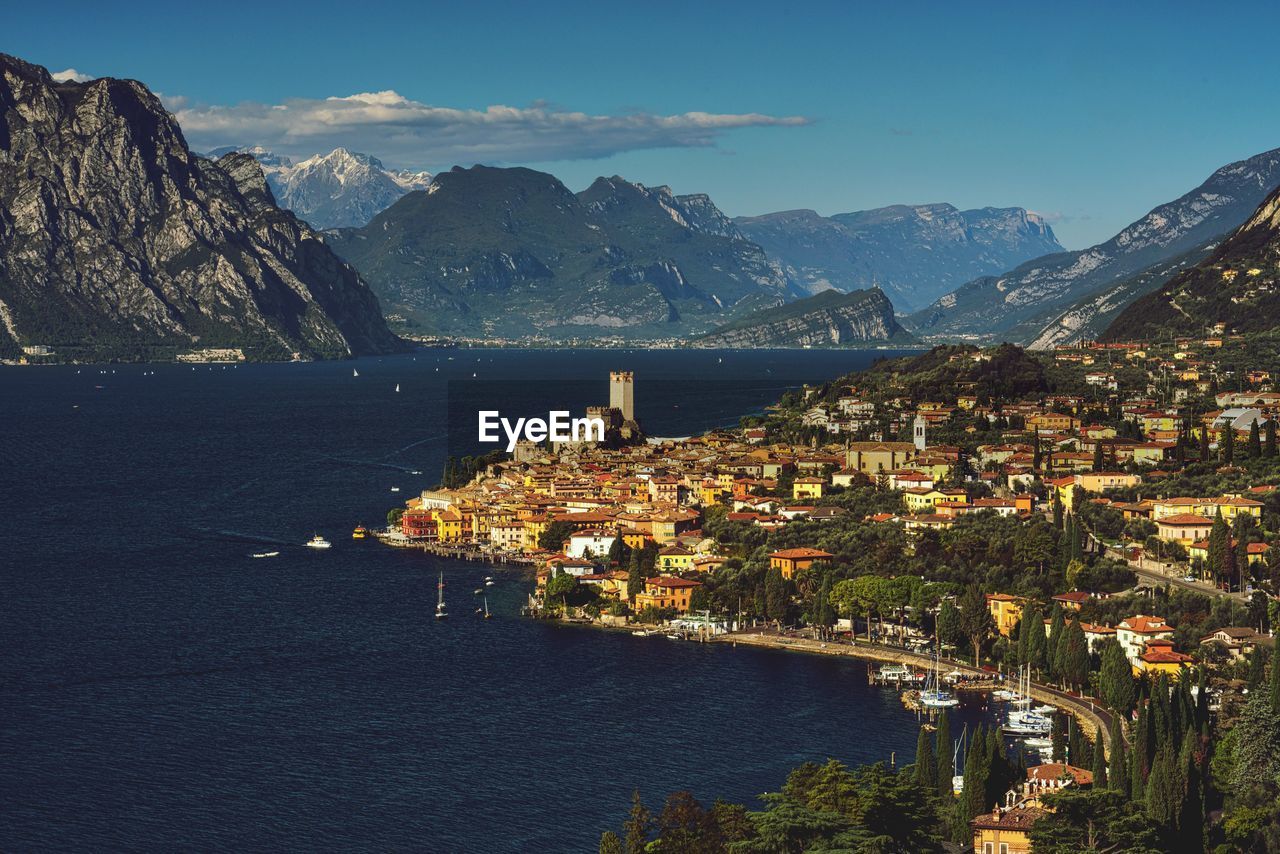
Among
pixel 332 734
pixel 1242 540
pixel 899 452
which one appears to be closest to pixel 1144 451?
pixel 899 452

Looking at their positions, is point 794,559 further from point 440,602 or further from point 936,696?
point 936,696

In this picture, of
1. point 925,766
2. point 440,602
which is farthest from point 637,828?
point 440,602

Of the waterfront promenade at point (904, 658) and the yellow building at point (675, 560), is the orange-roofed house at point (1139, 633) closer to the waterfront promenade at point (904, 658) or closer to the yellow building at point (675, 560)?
the waterfront promenade at point (904, 658)

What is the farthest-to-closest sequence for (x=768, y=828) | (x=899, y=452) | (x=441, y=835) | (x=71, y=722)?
(x=899, y=452), (x=71, y=722), (x=441, y=835), (x=768, y=828)

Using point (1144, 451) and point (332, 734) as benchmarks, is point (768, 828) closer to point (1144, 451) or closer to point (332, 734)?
Result: point (332, 734)

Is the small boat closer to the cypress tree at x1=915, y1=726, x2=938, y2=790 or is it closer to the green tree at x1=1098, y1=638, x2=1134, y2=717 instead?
the green tree at x1=1098, y1=638, x2=1134, y2=717

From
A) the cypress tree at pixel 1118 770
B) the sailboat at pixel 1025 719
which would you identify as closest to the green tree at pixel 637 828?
the cypress tree at pixel 1118 770
